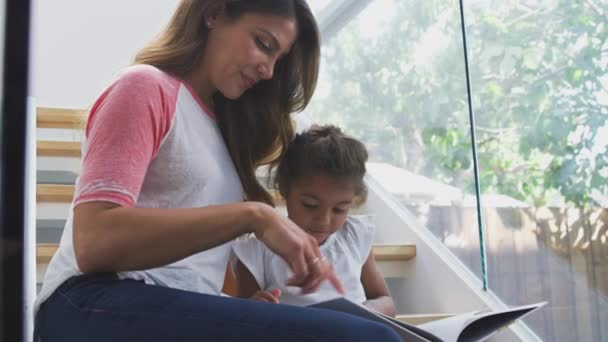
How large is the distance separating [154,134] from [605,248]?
3.44ft

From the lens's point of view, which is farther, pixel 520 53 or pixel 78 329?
pixel 520 53

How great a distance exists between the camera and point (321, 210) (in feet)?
4.91

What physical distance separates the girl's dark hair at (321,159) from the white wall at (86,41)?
211 centimetres

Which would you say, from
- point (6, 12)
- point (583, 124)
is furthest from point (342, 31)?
point (6, 12)

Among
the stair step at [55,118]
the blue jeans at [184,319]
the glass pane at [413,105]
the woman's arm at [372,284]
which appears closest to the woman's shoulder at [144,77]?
the blue jeans at [184,319]

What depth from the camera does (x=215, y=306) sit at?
0.80 metres

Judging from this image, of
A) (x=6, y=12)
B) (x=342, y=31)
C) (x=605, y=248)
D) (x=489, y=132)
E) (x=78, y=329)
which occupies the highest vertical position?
(x=342, y=31)

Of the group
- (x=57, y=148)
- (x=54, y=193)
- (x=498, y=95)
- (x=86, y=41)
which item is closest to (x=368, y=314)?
(x=498, y=95)

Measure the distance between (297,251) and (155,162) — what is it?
292mm

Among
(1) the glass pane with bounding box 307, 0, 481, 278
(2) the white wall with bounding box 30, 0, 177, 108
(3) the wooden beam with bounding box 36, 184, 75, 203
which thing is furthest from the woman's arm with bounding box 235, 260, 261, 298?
(2) the white wall with bounding box 30, 0, 177, 108

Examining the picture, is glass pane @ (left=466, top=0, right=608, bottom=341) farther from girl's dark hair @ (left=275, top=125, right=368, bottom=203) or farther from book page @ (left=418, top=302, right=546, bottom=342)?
book page @ (left=418, top=302, right=546, bottom=342)

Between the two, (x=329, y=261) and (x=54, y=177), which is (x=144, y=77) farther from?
(x=54, y=177)

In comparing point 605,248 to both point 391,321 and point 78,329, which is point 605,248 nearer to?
point 391,321

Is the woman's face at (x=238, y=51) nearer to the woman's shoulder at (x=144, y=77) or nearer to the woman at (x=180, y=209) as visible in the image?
the woman at (x=180, y=209)
